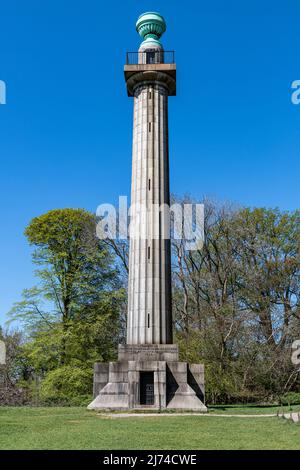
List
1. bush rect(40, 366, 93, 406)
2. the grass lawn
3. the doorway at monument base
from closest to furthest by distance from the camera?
the grass lawn < the doorway at monument base < bush rect(40, 366, 93, 406)

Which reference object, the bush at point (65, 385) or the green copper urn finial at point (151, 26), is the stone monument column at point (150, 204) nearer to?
the green copper urn finial at point (151, 26)

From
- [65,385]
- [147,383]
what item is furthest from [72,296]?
[147,383]

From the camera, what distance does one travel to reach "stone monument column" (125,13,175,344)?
23.3m

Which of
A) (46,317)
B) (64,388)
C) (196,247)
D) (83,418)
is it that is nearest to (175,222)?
(196,247)

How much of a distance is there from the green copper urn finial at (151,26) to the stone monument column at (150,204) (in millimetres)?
454

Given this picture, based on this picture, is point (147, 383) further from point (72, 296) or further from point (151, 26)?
point (151, 26)

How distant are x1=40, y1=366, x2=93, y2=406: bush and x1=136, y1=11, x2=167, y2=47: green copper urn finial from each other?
22.0 meters

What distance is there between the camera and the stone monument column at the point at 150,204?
23344 mm

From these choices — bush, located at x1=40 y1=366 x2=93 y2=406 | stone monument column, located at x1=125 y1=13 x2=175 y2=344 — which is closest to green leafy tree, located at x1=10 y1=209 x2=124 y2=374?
bush, located at x1=40 y1=366 x2=93 y2=406

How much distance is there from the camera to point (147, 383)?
21.5 meters

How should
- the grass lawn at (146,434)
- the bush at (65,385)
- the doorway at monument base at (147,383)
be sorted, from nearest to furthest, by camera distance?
the grass lawn at (146,434), the doorway at monument base at (147,383), the bush at (65,385)

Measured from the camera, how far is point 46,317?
1324 inches

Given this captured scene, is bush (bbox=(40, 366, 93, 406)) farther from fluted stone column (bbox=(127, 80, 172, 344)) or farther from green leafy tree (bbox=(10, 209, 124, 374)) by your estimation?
fluted stone column (bbox=(127, 80, 172, 344))

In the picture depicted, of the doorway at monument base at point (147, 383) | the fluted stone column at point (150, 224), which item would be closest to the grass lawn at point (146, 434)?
the doorway at monument base at point (147, 383)
